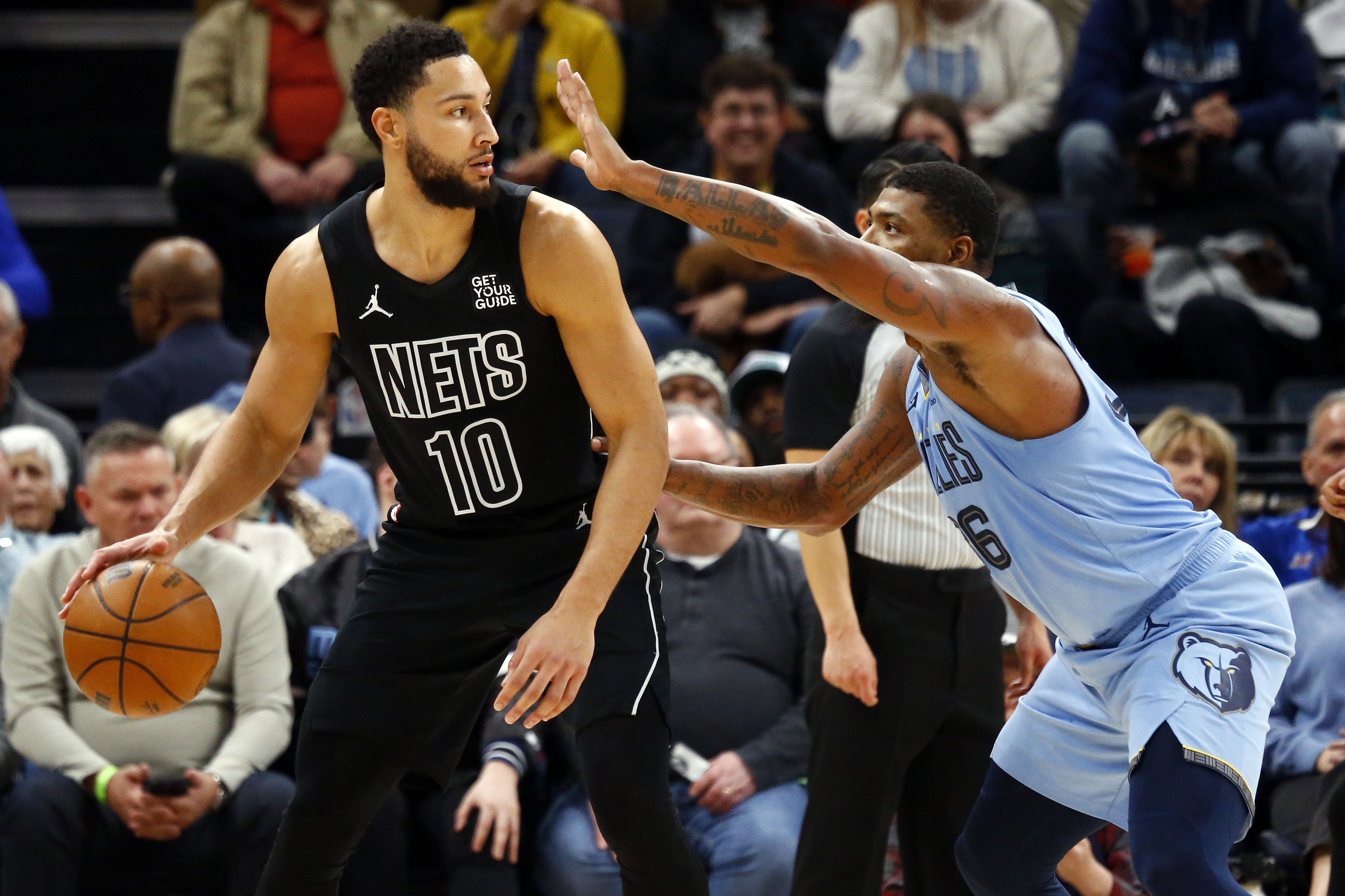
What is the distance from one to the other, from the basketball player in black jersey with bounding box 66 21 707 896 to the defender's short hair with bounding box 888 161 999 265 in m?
0.65

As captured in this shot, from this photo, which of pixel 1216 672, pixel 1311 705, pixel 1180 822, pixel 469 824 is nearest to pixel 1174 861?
pixel 1180 822

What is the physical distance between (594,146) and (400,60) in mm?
562

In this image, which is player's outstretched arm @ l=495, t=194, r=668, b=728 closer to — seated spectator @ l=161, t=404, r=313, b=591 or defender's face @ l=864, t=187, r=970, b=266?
defender's face @ l=864, t=187, r=970, b=266

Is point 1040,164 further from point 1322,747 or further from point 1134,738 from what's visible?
point 1134,738

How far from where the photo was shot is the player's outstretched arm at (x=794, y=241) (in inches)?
110

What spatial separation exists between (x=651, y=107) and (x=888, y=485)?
189 inches

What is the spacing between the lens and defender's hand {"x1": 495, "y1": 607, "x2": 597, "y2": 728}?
9.52 ft

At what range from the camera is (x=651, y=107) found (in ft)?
26.1

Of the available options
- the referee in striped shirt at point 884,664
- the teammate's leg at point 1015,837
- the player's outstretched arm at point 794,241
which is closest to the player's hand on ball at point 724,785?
the referee in striped shirt at point 884,664

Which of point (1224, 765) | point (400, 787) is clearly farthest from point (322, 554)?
point (1224, 765)

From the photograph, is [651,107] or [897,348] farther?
[651,107]

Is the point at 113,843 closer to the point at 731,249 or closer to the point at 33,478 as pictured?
the point at 33,478

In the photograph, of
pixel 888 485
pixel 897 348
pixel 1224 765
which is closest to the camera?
pixel 1224 765

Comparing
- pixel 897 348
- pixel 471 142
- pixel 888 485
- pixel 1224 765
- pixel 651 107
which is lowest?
pixel 1224 765
